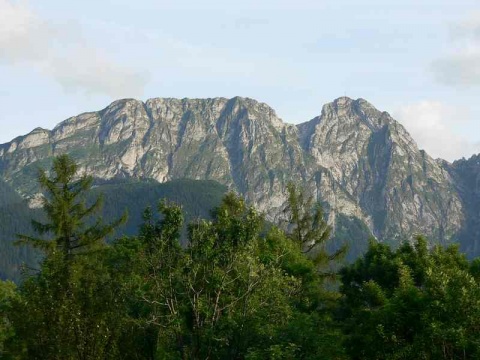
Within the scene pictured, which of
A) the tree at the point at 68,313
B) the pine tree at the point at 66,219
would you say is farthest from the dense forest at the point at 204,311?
the pine tree at the point at 66,219

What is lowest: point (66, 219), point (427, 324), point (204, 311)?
point (427, 324)

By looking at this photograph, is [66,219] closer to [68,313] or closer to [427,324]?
[68,313]

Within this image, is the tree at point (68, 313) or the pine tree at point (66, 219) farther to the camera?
the pine tree at point (66, 219)

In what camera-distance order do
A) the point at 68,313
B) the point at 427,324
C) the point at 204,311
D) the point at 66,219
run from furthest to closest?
1. the point at 66,219
2. the point at 204,311
3. the point at 427,324
4. the point at 68,313

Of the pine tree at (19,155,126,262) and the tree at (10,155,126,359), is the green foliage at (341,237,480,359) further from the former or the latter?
the pine tree at (19,155,126,262)

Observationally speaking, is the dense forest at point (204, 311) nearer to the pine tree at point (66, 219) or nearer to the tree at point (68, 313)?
the tree at point (68, 313)

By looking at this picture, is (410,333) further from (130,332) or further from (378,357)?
(130,332)

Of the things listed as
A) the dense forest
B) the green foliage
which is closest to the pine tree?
the dense forest

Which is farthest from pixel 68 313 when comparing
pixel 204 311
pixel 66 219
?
pixel 66 219

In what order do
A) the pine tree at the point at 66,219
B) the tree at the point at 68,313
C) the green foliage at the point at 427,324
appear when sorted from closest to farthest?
1. the tree at the point at 68,313
2. the green foliage at the point at 427,324
3. the pine tree at the point at 66,219

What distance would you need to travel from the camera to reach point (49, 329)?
25172 millimetres

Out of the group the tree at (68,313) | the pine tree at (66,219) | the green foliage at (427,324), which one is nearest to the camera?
the tree at (68,313)

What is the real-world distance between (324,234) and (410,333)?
117 feet

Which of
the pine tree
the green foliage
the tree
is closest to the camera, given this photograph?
the tree
